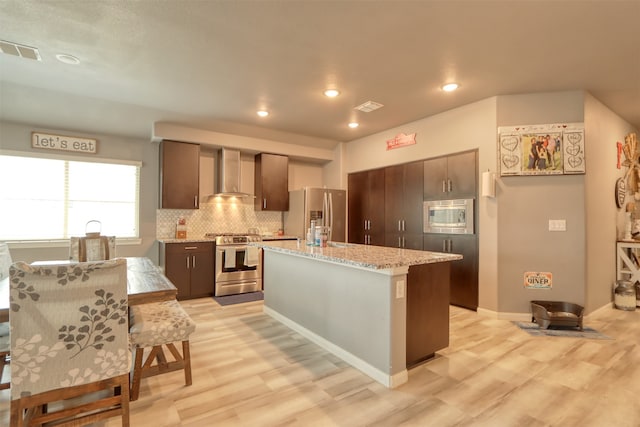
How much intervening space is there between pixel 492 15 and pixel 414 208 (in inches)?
113

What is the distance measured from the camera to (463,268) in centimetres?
410

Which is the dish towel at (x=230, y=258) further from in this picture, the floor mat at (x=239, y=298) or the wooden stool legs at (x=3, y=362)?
the wooden stool legs at (x=3, y=362)

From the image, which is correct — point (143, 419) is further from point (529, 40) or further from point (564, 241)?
point (564, 241)

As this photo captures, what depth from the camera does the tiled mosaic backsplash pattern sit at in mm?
5176

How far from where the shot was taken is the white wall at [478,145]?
3.79 meters

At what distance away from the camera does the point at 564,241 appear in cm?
362

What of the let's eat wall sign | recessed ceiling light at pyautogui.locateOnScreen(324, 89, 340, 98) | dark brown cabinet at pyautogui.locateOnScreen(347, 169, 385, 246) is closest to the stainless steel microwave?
Answer: dark brown cabinet at pyautogui.locateOnScreen(347, 169, 385, 246)

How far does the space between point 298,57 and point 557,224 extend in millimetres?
3469

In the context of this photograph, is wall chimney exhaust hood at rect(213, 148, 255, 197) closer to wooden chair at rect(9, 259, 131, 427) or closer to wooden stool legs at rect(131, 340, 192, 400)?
wooden stool legs at rect(131, 340, 192, 400)

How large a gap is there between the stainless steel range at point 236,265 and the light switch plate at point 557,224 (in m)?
4.03

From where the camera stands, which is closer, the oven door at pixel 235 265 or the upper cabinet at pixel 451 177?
the upper cabinet at pixel 451 177

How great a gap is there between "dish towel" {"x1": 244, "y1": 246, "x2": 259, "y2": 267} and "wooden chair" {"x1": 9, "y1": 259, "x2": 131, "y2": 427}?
10.9 feet

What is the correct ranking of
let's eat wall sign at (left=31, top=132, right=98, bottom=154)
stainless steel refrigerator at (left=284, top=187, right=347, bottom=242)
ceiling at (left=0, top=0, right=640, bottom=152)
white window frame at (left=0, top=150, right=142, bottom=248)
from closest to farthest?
ceiling at (left=0, top=0, right=640, bottom=152)
white window frame at (left=0, top=150, right=142, bottom=248)
let's eat wall sign at (left=31, top=132, right=98, bottom=154)
stainless steel refrigerator at (left=284, top=187, right=347, bottom=242)

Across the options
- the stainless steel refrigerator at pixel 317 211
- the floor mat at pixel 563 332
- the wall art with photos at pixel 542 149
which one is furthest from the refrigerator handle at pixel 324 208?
the floor mat at pixel 563 332
